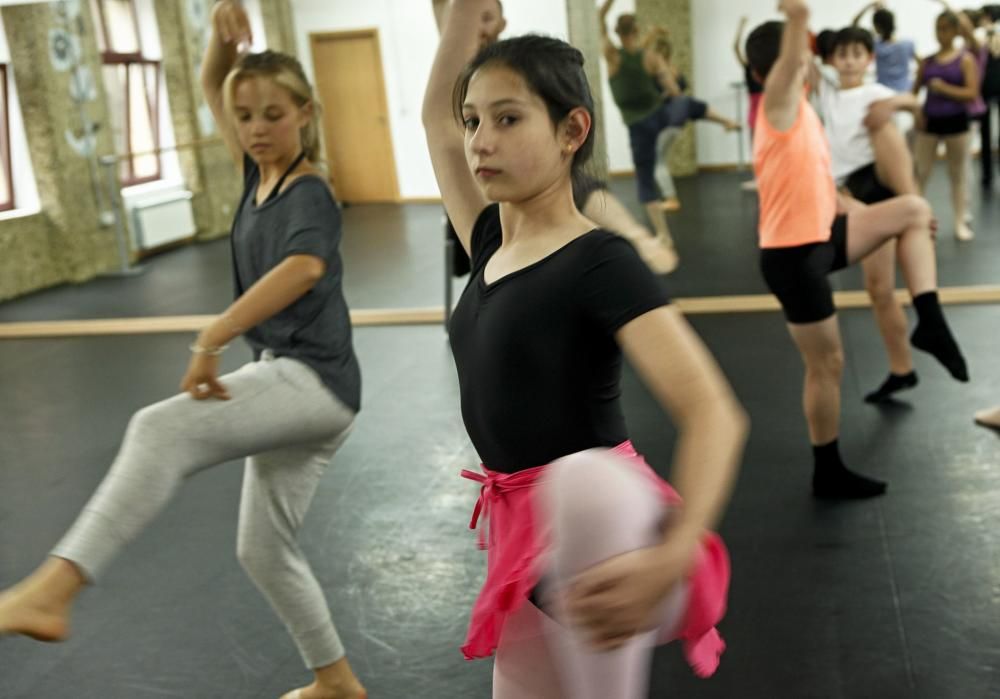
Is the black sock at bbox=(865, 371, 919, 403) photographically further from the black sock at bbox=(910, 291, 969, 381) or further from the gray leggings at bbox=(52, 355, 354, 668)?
the gray leggings at bbox=(52, 355, 354, 668)

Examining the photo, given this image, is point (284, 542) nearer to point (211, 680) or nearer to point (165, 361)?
point (211, 680)

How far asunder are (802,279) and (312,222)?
153 centimetres

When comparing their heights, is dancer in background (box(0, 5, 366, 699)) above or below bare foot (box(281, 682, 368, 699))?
above

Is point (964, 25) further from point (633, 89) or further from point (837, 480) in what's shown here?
point (837, 480)

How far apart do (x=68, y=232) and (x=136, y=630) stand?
626 cm

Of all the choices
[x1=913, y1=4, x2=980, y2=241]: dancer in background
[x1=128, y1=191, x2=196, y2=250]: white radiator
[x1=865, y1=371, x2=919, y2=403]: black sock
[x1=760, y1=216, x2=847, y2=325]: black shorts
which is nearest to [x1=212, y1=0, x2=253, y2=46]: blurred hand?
[x1=760, y1=216, x2=847, y2=325]: black shorts

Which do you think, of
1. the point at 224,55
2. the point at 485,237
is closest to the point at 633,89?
the point at 224,55

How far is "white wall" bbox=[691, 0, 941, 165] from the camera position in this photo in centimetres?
608

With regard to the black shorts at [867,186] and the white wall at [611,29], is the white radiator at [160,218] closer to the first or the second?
the white wall at [611,29]

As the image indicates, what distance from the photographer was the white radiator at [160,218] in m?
8.90

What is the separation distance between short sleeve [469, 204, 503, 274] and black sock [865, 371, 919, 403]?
9.56 feet

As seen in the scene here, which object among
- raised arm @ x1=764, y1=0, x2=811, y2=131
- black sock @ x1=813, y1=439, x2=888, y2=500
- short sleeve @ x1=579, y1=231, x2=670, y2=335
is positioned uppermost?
raised arm @ x1=764, y1=0, x2=811, y2=131

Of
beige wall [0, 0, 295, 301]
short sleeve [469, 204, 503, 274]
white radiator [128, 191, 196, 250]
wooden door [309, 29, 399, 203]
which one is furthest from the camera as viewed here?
white radiator [128, 191, 196, 250]

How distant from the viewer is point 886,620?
A: 8.02ft
